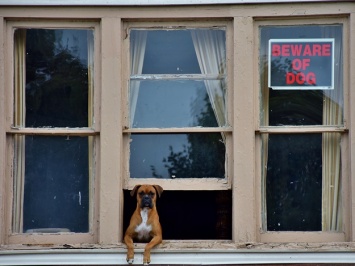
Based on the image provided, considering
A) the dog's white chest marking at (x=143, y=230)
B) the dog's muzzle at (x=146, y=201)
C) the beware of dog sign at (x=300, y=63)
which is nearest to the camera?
the dog's muzzle at (x=146, y=201)

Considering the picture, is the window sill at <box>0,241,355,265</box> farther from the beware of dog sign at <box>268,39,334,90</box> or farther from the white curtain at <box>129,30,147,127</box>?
the beware of dog sign at <box>268,39,334,90</box>

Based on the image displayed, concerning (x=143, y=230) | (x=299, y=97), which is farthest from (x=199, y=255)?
(x=299, y=97)

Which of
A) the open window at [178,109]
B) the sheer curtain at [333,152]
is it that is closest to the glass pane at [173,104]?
the open window at [178,109]

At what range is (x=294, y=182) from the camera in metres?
9.83

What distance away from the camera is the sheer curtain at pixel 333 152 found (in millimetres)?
9781

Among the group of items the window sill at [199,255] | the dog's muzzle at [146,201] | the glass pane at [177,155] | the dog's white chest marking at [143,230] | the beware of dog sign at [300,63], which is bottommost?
the window sill at [199,255]

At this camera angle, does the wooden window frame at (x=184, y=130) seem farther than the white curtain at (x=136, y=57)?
No

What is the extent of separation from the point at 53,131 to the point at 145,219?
3.76ft

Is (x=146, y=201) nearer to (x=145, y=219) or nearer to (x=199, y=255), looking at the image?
(x=145, y=219)

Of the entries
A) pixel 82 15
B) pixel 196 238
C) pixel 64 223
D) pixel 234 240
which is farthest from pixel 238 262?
pixel 82 15

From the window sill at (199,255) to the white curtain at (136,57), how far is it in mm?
1323

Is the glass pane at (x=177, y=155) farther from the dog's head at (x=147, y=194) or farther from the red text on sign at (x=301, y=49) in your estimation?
the red text on sign at (x=301, y=49)

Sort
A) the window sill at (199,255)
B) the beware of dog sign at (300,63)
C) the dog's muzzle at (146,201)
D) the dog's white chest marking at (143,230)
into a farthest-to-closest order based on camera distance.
→ the beware of dog sign at (300,63), the dog's white chest marking at (143,230), the dog's muzzle at (146,201), the window sill at (199,255)

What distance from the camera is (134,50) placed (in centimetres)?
996
